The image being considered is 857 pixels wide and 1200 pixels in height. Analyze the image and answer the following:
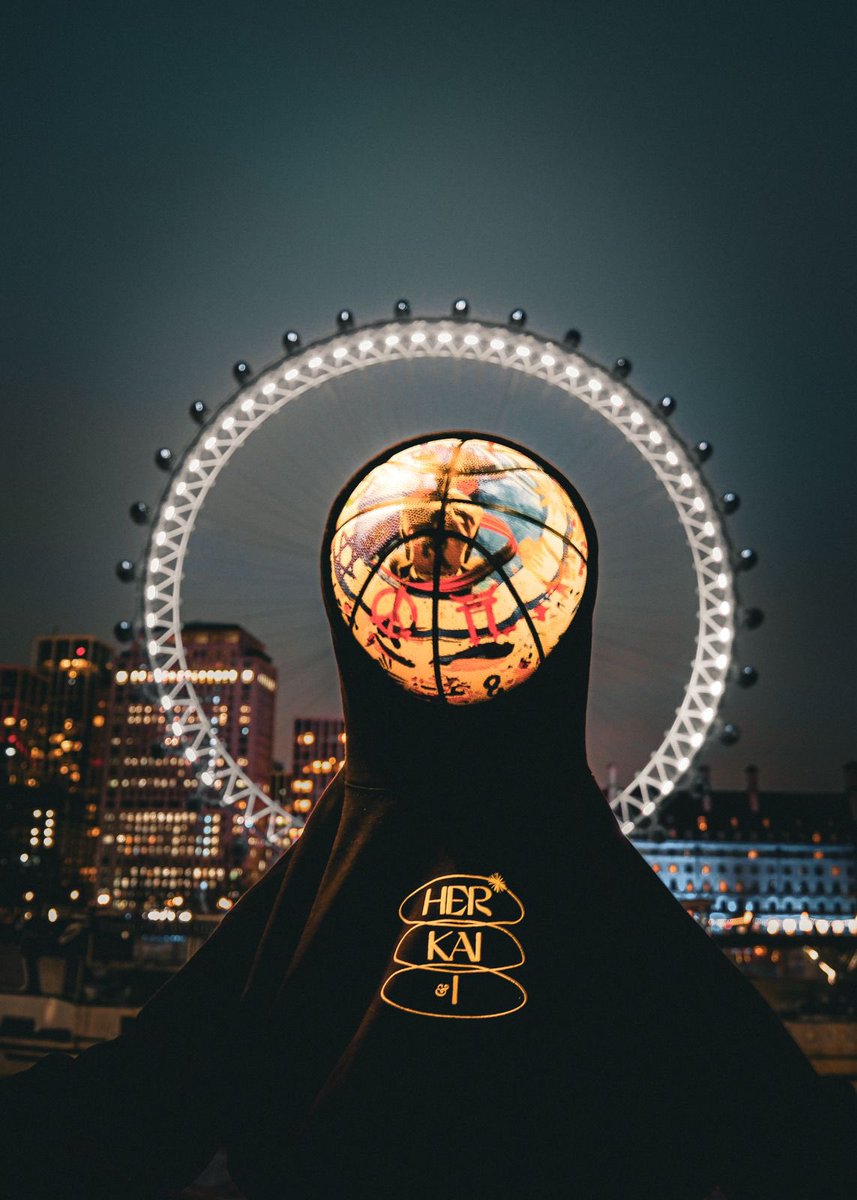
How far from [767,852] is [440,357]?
79.5 meters

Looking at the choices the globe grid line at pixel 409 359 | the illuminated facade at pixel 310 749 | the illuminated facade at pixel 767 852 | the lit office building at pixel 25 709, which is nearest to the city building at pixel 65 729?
the lit office building at pixel 25 709

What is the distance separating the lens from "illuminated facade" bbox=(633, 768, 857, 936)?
85875 mm

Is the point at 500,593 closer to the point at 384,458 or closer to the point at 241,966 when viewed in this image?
the point at 384,458

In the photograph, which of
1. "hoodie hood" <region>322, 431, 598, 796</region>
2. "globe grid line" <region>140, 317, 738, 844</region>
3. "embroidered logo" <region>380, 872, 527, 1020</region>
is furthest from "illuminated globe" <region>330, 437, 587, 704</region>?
"globe grid line" <region>140, 317, 738, 844</region>

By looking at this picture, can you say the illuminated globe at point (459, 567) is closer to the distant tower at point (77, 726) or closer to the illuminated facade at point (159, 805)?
the distant tower at point (77, 726)

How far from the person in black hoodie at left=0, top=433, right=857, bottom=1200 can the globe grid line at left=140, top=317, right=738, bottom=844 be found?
14.7 metres

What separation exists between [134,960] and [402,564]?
78.5ft

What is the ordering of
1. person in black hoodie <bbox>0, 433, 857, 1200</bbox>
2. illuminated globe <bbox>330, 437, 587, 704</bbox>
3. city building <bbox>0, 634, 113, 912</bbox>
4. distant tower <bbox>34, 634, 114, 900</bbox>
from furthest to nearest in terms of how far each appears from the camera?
distant tower <bbox>34, 634, 114, 900</bbox> → city building <bbox>0, 634, 113, 912</bbox> → illuminated globe <bbox>330, 437, 587, 704</bbox> → person in black hoodie <bbox>0, 433, 857, 1200</bbox>

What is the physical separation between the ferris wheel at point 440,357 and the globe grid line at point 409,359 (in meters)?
0.02

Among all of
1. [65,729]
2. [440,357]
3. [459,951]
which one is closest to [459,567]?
[459,951]

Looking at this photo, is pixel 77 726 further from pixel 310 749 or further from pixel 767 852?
pixel 767 852

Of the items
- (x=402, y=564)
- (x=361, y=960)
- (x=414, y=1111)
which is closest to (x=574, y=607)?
(x=402, y=564)

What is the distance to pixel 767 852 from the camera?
8812 cm

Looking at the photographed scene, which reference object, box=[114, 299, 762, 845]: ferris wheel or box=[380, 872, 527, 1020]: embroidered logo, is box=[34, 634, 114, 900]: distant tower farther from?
box=[380, 872, 527, 1020]: embroidered logo
